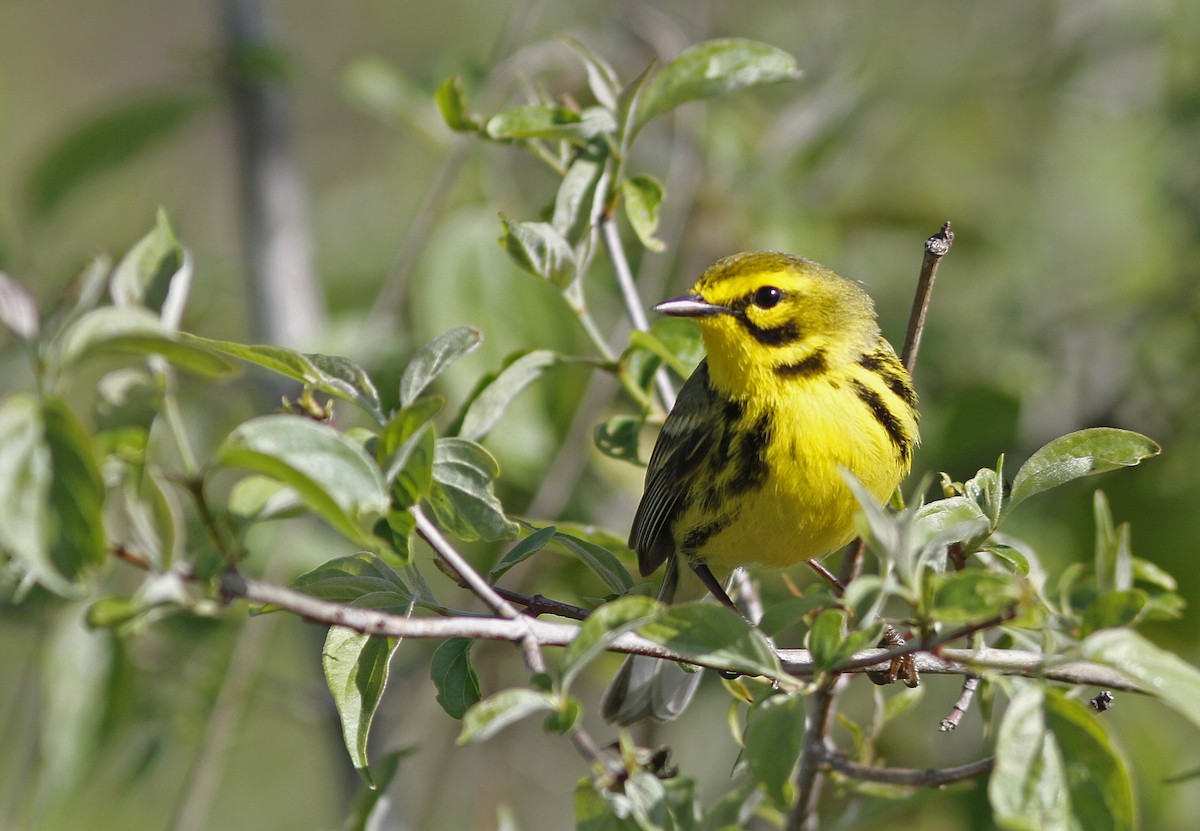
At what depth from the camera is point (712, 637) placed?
1570 mm

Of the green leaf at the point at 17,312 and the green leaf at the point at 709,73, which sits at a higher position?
the green leaf at the point at 709,73

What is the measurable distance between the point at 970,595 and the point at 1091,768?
0.76 feet

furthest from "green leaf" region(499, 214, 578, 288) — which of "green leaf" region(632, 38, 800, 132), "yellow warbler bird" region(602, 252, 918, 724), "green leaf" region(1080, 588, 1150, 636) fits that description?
"green leaf" region(1080, 588, 1150, 636)

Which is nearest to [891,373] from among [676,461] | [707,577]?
[676,461]

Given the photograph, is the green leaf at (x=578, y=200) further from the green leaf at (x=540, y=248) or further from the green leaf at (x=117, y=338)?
the green leaf at (x=117, y=338)

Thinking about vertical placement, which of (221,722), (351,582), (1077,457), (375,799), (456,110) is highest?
(456,110)

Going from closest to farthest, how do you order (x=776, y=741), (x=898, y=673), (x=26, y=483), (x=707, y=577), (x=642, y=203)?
(x=26, y=483), (x=776, y=741), (x=898, y=673), (x=642, y=203), (x=707, y=577)

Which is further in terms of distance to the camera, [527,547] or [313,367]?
[527,547]

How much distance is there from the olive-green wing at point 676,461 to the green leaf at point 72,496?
1.58 meters

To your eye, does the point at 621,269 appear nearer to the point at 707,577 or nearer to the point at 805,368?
the point at 805,368

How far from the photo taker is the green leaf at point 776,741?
168 centimetres

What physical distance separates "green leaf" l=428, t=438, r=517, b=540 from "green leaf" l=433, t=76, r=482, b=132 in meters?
0.76

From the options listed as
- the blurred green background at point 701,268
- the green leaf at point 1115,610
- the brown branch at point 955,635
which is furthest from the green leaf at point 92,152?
the green leaf at point 1115,610

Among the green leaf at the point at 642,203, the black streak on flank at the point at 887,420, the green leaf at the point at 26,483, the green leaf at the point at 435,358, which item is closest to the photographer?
the green leaf at the point at 26,483
